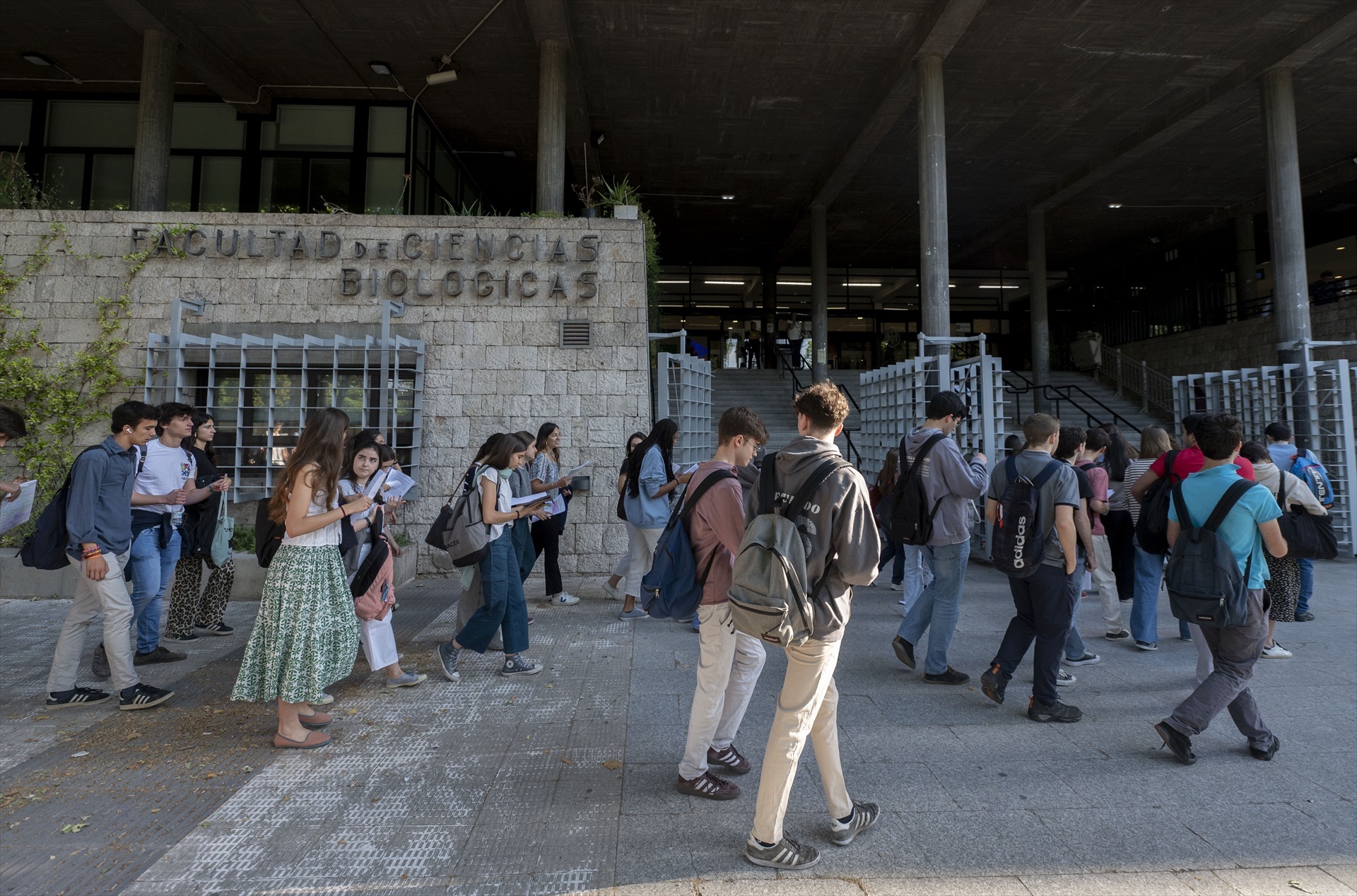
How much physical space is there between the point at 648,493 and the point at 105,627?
12.1 ft

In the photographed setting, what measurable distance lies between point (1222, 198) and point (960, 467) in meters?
19.9

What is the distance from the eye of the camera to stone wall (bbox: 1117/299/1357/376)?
568 inches

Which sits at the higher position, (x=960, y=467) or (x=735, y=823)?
(x=960, y=467)

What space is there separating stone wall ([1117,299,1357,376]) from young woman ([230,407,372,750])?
17.4m

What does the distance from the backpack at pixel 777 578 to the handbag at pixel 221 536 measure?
4.59m

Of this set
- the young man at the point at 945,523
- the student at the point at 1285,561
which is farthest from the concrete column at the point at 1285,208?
the young man at the point at 945,523

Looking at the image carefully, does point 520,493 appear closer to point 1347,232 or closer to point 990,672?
point 990,672

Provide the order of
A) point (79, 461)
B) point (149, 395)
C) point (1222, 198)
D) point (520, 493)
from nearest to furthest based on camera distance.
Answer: point (79, 461), point (520, 493), point (149, 395), point (1222, 198)

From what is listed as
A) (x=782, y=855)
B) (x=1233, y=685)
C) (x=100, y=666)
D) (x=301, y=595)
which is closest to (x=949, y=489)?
(x=1233, y=685)

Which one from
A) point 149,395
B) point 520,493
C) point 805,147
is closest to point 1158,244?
point 805,147

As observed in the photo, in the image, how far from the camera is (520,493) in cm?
523

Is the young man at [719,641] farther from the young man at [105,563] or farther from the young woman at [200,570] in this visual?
the young woman at [200,570]

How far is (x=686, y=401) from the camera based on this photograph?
902 centimetres

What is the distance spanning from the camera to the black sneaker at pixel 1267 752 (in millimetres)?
3477
